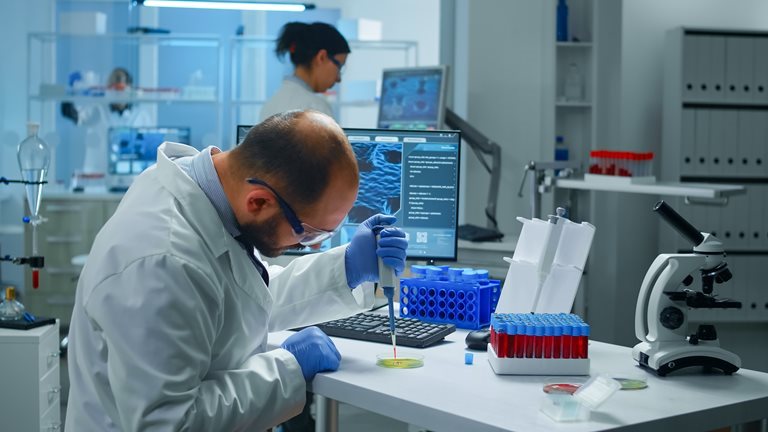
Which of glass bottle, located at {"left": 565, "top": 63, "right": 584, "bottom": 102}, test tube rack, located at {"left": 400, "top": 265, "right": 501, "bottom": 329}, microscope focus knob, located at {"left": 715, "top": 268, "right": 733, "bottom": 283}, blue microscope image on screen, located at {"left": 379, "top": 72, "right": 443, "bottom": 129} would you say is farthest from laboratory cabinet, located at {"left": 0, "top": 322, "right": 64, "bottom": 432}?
glass bottle, located at {"left": 565, "top": 63, "right": 584, "bottom": 102}

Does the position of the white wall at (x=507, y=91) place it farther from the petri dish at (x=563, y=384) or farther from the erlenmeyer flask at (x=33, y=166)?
the petri dish at (x=563, y=384)

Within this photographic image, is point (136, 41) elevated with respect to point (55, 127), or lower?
elevated

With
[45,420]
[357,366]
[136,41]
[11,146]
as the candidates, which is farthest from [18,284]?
[357,366]

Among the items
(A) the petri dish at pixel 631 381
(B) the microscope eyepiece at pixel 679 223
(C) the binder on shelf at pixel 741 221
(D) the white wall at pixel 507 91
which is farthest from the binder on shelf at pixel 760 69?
(A) the petri dish at pixel 631 381

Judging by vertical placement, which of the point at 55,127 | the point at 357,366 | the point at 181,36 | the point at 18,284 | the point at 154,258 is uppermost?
the point at 181,36

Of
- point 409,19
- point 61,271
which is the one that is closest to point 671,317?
point 61,271

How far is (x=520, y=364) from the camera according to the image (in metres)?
1.72

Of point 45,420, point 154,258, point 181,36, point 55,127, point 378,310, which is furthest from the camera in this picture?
point 55,127

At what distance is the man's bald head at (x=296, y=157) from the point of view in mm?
1440

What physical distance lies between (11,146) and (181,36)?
1.63m

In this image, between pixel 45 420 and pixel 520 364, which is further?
pixel 45 420

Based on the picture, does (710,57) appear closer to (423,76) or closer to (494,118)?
(494,118)

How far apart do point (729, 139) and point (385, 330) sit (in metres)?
3.36

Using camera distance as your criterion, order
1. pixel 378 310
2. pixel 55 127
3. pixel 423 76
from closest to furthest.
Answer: pixel 378 310 < pixel 423 76 < pixel 55 127
